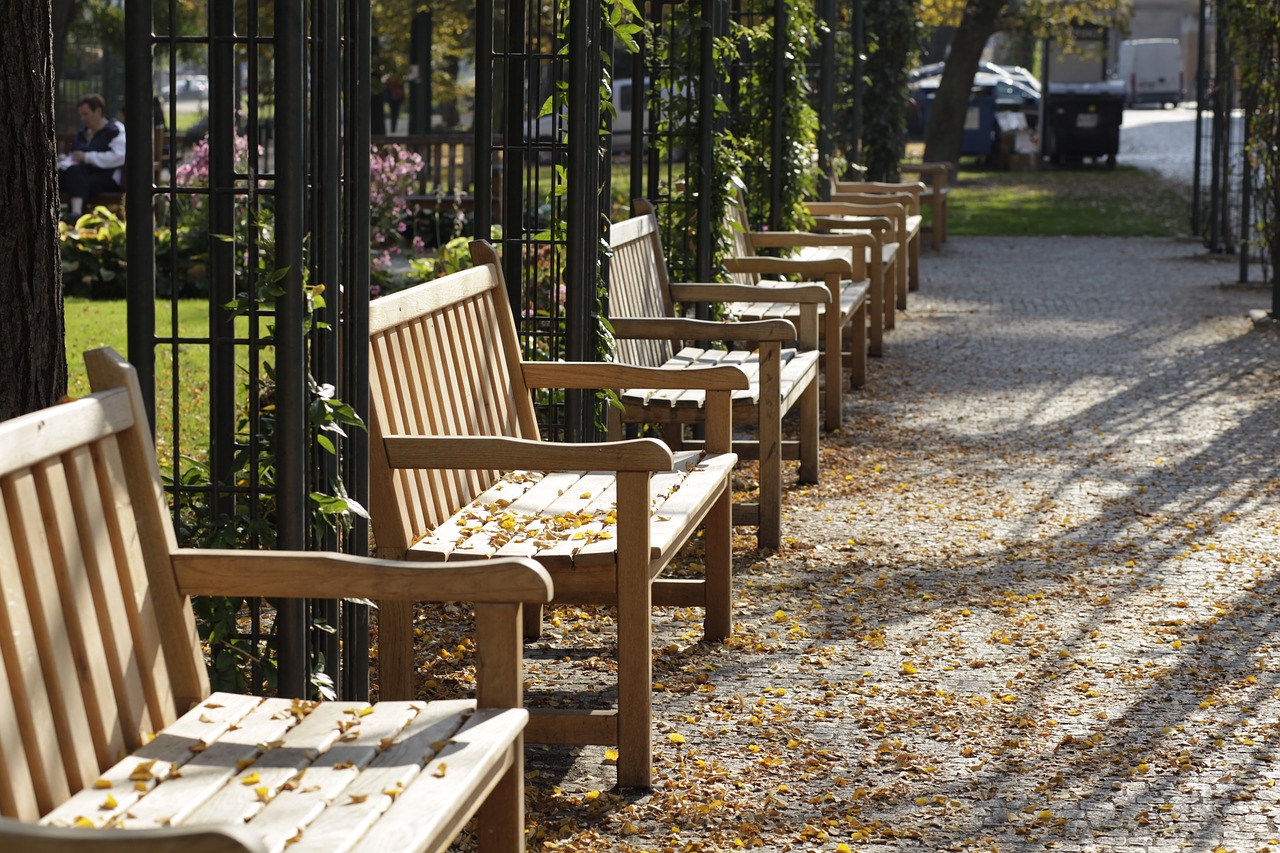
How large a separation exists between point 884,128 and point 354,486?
15940mm

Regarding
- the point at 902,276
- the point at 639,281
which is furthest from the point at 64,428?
the point at 902,276

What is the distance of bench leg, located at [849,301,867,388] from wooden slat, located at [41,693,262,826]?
7021 mm

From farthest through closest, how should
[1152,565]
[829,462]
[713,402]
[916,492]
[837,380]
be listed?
[837,380] → [829,462] → [916,492] → [1152,565] → [713,402]

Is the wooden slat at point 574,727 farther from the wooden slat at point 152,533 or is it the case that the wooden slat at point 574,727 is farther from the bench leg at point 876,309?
the bench leg at point 876,309

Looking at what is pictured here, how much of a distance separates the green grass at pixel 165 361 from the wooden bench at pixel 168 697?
3888 mm

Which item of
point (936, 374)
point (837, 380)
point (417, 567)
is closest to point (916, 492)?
point (837, 380)

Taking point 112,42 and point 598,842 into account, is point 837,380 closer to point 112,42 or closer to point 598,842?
point 598,842

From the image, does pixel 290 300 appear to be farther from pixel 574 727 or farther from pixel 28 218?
pixel 574 727

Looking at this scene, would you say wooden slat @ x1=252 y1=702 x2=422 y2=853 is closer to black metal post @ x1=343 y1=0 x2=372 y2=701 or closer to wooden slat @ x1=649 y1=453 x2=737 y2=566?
black metal post @ x1=343 y1=0 x2=372 y2=701

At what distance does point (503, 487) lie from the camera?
15.5 feet

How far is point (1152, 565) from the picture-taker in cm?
611

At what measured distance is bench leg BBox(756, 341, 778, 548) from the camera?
6.12 m

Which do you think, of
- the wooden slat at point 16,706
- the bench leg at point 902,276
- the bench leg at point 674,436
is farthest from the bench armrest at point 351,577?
the bench leg at point 902,276

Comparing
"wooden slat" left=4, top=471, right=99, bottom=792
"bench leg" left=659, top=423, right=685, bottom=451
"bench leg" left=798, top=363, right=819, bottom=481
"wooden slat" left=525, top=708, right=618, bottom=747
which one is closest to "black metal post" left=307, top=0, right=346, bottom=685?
"wooden slat" left=525, top=708, right=618, bottom=747
